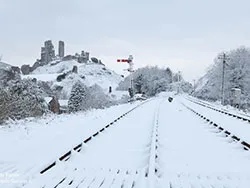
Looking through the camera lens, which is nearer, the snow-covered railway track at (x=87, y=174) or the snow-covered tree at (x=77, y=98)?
the snow-covered railway track at (x=87, y=174)

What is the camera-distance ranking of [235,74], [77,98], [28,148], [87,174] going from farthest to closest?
[77,98] → [235,74] → [28,148] → [87,174]

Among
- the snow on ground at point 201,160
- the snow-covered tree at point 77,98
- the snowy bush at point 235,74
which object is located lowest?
the snow-covered tree at point 77,98

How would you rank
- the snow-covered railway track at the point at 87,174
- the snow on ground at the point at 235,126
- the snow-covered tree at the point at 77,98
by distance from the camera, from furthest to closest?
1. the snow-covered tree at the point at 77,98
2. the snow on ground at the point at 235,126
3. the snow-covered railway track at the point at 87,174

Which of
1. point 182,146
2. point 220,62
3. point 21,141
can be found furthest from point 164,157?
point 220,62

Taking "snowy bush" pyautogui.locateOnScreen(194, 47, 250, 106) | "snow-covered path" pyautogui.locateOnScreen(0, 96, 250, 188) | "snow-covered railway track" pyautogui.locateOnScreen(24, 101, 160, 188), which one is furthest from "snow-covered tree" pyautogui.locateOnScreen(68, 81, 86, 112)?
"snow-covered railway track" pyautogui.locateOnScreen(24, 101, 160, 188)

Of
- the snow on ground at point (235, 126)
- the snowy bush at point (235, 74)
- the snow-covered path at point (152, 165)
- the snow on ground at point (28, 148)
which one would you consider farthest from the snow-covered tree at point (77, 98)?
the snow-covered path at point (152, 165)

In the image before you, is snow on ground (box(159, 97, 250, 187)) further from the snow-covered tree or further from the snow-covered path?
the snow-covered tree

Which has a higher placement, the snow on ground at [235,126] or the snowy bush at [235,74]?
the snowy bush at [235,74]

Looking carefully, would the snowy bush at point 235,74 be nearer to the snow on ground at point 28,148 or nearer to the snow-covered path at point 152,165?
the snow-covered path at point 152,165

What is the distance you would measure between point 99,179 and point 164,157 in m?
2.21

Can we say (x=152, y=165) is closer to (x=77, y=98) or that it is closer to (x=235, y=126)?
(x=235, y=126)

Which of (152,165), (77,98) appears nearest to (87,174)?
(152,165)

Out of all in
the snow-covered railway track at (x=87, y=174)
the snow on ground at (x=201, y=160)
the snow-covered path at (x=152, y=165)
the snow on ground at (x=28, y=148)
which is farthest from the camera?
the snow on ground at (x=28, y=148)

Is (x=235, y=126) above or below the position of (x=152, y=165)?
below
